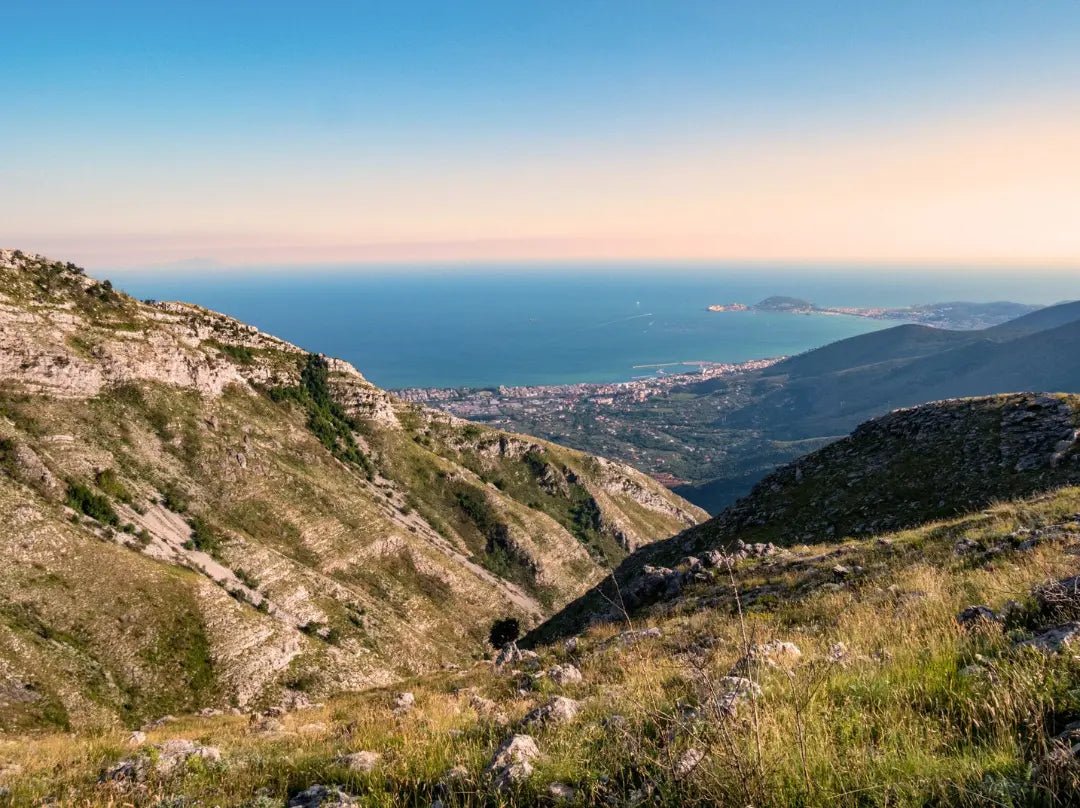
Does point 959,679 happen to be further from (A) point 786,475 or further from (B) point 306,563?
(B) point 306,563

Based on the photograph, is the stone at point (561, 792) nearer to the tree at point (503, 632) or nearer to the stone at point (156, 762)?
the stone at point (156, 762)

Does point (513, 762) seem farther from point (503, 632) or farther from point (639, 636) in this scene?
point (503, 632)

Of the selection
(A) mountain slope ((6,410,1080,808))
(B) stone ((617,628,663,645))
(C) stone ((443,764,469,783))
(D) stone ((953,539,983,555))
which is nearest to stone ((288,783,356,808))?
(A) mountain slope ((6,410,1080,808))

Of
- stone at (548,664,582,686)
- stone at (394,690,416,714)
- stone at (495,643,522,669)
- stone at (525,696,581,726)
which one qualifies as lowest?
stone at (495,643,522,669)

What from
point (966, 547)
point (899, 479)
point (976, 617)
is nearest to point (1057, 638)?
point (976, 617)

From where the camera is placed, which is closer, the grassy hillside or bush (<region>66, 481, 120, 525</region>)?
the grassy hillside

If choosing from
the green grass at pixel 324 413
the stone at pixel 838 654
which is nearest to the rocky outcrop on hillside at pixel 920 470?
the stone at pixel 838 654

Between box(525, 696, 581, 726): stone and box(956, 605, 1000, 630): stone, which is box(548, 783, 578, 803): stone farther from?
box(956, 605, 1000, 630): stone
